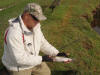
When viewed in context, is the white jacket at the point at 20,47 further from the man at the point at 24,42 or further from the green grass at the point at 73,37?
the green grass at the point at 73,37

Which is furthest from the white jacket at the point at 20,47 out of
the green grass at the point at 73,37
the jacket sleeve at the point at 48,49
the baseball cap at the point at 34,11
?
the green grass at the point at 73,37

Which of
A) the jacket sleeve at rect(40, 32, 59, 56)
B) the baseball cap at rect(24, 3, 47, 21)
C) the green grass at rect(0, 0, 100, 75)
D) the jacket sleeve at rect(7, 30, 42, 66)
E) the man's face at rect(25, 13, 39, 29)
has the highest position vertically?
the baseball cap at rect(24, 3, 47, 21)

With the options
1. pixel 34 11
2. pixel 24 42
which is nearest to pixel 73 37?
pixel 24 42

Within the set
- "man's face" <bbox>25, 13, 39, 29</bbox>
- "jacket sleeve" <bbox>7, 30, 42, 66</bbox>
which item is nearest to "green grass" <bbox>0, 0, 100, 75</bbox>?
"jacket sleeve" <bbox>7, 30, 42, 66</bbox>

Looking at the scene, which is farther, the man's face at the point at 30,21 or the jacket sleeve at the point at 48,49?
the jacket sleeve at the point at 48,49

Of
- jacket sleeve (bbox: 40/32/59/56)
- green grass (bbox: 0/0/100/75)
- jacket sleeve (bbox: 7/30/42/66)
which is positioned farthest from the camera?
green grass (bbox: 0/0/100/75)

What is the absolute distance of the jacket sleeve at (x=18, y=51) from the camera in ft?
13.9

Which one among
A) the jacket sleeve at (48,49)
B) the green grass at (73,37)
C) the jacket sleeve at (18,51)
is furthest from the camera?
the green grass at (73,37)

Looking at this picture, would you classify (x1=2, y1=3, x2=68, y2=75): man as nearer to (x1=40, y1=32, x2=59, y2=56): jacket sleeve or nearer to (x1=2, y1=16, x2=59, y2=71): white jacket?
(x1=2, y1=16, x2=59, y2=71): white jacket

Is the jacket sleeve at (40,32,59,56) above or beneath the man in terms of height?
beneath

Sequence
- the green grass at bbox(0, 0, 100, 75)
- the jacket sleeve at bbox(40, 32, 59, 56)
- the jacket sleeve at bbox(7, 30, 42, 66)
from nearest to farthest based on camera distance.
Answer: the jacket sleeve at bbox(7, 30, 42, 66), the jacket sleeve at bbox(40, 32, 59, 56), the green grass at bbox(0, 0, 100, 75)

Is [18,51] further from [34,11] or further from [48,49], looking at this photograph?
[48,49]

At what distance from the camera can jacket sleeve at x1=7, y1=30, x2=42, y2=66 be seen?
4242mm

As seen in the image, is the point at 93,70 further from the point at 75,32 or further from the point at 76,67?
the point at 75,32
